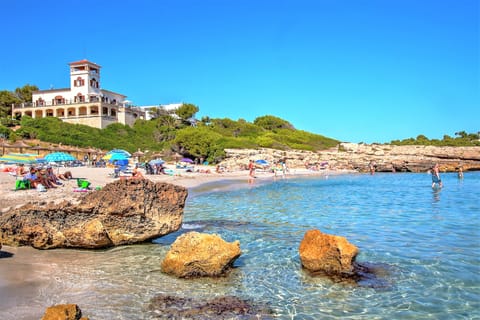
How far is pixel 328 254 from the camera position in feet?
24.3

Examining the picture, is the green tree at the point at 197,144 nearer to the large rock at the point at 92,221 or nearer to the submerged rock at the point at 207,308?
the large rock at the point at 92,221

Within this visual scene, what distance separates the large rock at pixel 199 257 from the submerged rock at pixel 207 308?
1094 mm

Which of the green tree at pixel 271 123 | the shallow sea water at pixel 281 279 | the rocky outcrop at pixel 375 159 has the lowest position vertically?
the shallow sea water at pixel 281 279

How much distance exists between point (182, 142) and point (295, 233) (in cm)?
4133

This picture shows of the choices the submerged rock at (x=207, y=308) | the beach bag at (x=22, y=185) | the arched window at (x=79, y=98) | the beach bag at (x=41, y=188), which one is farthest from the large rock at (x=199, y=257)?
the arched window at (x=79, y=98)

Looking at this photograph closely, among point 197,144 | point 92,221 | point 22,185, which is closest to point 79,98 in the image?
point 197,144

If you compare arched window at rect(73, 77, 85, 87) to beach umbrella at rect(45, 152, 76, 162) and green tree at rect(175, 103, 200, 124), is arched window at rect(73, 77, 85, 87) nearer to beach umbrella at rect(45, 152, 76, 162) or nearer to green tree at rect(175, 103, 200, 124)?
green tree at rect(175, 103, 200, 124)

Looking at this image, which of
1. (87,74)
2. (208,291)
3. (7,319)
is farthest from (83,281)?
(87,74)

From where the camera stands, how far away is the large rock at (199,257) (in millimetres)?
7184

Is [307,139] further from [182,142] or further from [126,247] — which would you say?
[126,247]

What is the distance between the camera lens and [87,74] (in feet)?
194

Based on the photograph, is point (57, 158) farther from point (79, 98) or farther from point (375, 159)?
point (375, 159)

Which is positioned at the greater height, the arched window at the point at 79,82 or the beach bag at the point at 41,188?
the arched window at the point at 79,82

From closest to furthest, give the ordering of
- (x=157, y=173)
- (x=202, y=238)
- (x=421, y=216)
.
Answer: (x=202, y=238)
(x=421, y=216)
(x=157, y=173)
